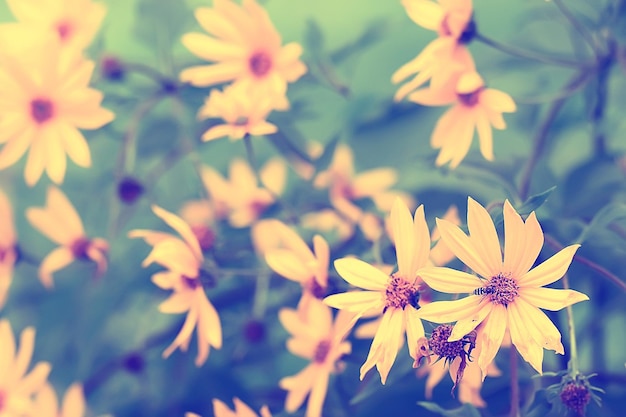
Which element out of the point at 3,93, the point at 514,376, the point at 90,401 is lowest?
the point at 90,401

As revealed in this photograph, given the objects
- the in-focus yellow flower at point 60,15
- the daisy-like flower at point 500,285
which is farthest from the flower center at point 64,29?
the daisy-like flower at point 500,285

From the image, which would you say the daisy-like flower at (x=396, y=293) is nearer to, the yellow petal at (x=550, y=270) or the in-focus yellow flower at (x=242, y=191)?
the yellow petal at (x=550, y=270)

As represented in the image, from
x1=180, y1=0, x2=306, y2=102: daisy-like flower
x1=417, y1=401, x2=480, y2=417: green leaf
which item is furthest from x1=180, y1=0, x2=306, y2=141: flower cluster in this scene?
x1=417, y1=401, x2=480, y2=417: green leaf

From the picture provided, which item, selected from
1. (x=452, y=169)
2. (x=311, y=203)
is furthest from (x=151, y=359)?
(x=452, y=169)

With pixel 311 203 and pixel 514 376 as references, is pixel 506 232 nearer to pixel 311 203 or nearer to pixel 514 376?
pixel 514 376

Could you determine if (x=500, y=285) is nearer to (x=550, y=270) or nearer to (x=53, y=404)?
(x=550, y=270)

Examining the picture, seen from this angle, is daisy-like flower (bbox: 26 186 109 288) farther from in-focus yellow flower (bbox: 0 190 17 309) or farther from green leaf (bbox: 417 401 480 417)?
green leaf (bbox: 417 401 480 417)
